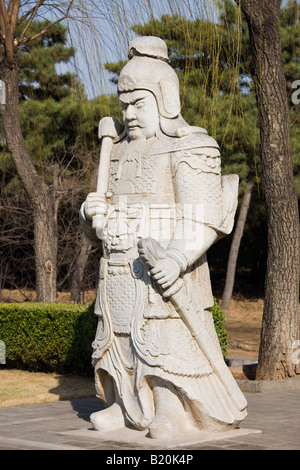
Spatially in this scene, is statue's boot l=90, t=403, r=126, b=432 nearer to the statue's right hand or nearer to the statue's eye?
the statue's right hand

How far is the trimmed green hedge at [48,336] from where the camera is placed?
30.4ft

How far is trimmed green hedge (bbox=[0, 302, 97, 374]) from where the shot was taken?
927 centimetres

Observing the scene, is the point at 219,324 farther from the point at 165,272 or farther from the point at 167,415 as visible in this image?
the point at 165,272

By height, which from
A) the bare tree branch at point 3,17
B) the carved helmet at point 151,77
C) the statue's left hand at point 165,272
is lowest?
the statue's left hand at point 165,272

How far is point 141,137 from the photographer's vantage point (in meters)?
5.36

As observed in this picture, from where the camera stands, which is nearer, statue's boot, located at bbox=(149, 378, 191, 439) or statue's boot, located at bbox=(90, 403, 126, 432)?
statue's boot, located at bbox=(149, 378, 191, 439)

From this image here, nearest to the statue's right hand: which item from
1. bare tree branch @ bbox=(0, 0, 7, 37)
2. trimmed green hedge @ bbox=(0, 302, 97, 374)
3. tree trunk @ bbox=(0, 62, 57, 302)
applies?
trimmed green hedge @ bbox=(0, 302, 97, 374)

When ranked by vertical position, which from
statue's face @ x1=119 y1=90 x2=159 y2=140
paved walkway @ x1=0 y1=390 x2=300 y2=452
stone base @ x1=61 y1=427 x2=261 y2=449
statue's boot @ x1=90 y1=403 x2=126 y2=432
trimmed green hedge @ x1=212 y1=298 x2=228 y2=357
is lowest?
paved walkway @ x1=0 y1=390 x2=300 y2=452

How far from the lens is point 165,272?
4.77 meters

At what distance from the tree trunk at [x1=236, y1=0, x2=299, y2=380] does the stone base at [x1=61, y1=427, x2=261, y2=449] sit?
3.21 metres

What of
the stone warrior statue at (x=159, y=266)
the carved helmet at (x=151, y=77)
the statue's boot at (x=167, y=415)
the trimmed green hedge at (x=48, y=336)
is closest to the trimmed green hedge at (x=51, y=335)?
the trimmed green hedge at (x=48, y=336)

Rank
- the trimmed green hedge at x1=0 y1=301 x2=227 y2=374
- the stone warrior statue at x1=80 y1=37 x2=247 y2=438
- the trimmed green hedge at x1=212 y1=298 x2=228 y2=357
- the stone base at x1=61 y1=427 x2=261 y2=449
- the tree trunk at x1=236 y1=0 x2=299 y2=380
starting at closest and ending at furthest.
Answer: the stone base at x1=61 y1=427 x2=261 y2=449 → the stone warrior statue at x1=80 y1=37 x2=247 y2=438 → the tree trunk at x1=236 y1=0 x2=299 y2=380 → the trimmed green hedge at x1=212 y1=298 x2=228 y2=357 → the trimmed green hedge at x1=0 y1=301 x2=227 y2=374

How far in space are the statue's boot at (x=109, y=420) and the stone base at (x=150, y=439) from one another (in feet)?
0.12

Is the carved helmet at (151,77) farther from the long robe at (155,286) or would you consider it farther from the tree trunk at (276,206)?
the tree trunk at (276,206)
